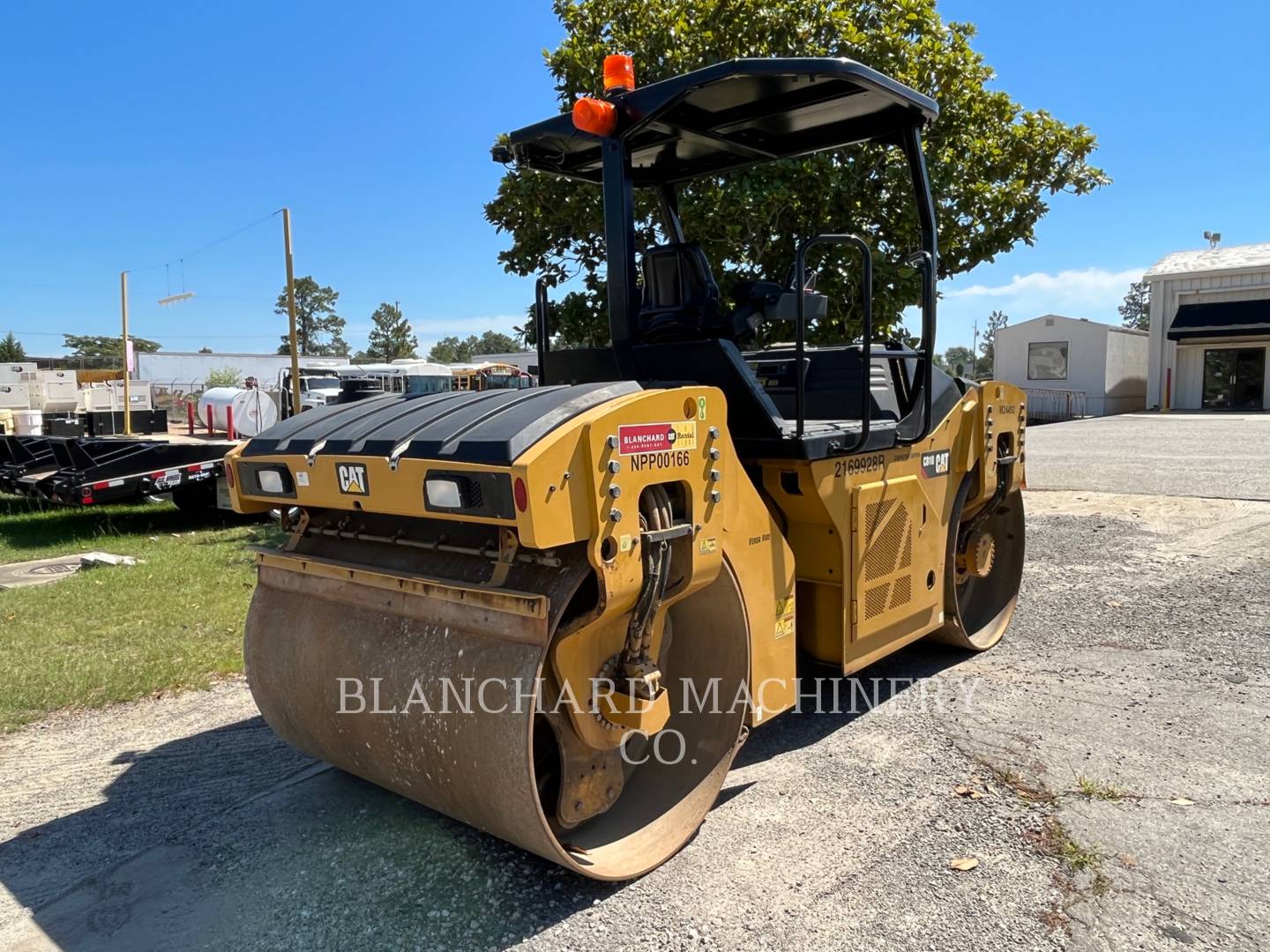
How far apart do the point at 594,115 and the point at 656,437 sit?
1.39 meters

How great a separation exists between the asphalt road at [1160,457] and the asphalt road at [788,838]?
22.5 feet

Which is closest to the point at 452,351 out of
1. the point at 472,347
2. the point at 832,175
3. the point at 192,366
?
→ the point at 472,347

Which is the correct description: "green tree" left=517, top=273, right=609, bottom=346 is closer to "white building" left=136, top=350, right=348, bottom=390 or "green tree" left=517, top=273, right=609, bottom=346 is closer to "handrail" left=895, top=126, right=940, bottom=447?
"handrail" left=895, top=126, right=940, bottom=447

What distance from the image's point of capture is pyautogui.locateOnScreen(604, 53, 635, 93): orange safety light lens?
11.6 feet

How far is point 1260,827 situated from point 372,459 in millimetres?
3258

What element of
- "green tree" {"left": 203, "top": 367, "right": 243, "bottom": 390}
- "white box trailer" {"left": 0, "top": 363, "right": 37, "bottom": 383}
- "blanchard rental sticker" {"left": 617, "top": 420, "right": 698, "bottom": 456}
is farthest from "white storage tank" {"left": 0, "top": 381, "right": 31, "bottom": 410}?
"blanchard rental sticker" {"left": 617, "top": 420, "right": 698, "bottom": 456}

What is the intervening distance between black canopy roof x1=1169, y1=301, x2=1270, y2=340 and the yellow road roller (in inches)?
1051

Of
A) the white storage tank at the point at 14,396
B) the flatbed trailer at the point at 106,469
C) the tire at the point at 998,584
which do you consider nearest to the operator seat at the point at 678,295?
the tire at the point at 998,584

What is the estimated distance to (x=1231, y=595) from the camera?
21.0ft

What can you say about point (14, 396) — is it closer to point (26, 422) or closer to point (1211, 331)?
point (26, 422)

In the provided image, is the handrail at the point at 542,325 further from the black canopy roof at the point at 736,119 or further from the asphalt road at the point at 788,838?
the asphalt road at the point at 788,838

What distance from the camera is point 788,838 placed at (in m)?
3.24

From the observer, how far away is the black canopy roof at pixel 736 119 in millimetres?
3443

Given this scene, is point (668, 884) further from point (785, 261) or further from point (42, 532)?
point (42, 532)
